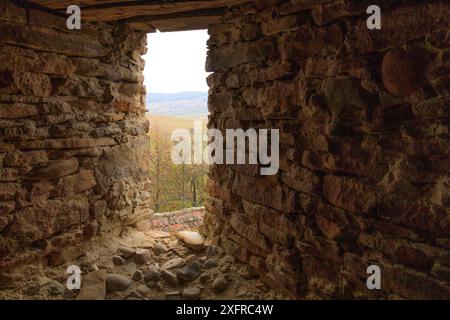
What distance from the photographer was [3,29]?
2.16m

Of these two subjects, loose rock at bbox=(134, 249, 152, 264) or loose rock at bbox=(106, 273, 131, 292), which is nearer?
loose rock at bbox=(106, 273, 131, 292)

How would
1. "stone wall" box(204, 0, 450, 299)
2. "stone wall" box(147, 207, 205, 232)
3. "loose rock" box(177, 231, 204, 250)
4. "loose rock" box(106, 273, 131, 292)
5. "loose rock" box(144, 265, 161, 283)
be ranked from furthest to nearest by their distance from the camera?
1. "stone wall" box(147, 207, 205, 232)
2. "loose rock" box(177, 231, 204, 250)
3. "loose rock" box(144, 265, 161, 283)
4. "loose rock" box(106, 273, 131, 292)
5. "stone wall" box(204, 0, 450, 299)

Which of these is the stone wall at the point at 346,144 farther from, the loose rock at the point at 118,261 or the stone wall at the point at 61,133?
the stone wall at the point at 61,133

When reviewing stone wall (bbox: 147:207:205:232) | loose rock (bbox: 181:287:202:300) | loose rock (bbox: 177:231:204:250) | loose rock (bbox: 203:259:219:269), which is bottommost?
stone wall (bbox: 147:207:205:232)

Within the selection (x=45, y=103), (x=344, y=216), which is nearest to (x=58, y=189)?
(x=45, y=103)

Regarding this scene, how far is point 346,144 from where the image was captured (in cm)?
169

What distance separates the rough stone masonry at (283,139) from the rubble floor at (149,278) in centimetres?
10

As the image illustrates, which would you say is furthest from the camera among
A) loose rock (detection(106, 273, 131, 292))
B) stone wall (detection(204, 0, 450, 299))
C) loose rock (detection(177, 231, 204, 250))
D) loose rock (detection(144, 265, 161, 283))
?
loose rock (detection(177, 231, 204, 250))

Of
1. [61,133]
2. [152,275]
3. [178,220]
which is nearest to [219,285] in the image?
[152,275]

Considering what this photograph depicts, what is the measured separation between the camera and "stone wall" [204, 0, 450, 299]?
1.41m

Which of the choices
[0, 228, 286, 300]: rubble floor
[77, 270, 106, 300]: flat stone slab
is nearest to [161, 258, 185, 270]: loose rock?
[0, 228, 286, 300]: rubble floor

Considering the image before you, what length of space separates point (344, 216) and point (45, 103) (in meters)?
1.90

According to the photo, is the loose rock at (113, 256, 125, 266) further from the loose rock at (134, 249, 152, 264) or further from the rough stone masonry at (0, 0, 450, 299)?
the rough stone masonry at (0, 0, 450, 299)

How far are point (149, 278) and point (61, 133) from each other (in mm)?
1102
